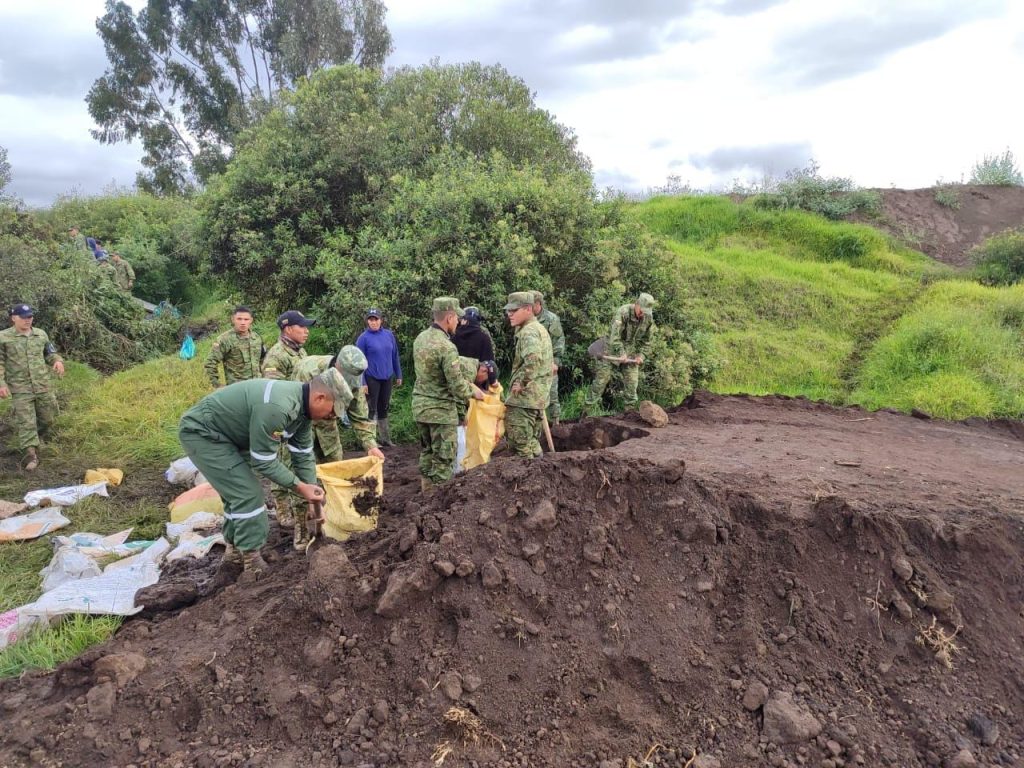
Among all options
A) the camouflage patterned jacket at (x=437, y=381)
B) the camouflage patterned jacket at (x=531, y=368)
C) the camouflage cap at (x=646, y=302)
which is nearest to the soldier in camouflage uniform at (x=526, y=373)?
the camouflage patterned jacket at (x=531, y=368)

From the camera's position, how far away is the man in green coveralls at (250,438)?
383 cm

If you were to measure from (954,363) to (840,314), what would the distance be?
2.89 m

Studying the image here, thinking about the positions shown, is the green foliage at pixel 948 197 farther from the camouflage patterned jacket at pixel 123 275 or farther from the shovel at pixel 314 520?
the camouflage patterned jacket at pixel 123 275

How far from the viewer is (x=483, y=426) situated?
222 inches

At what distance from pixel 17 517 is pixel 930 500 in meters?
7.63

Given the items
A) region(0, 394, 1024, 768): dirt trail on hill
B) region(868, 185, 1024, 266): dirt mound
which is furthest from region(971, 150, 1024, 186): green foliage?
region(0, 394, 1024, 768): dirt trail on hill

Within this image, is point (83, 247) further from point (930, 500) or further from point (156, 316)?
point (930, 500)

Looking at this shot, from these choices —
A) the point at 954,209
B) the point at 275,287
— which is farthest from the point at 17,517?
the point at 954,209

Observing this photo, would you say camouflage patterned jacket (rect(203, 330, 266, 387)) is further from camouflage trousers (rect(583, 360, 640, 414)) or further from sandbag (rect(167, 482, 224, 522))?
camouflage trousers (rect(583, 360, 640, 414))

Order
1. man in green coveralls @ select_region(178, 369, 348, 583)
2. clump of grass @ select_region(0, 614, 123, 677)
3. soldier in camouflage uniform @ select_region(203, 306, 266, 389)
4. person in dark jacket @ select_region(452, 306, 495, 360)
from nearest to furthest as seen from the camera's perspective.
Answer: clump of grass @ select_region(0, 614, 123, 677), man in green coveralls @ select_region(178, 369, 348, 583), person in dark jacket @ select_region(452, 306, 495, 360), soldier in camouflage uniform @ select_region(203, 306, 266, 389)

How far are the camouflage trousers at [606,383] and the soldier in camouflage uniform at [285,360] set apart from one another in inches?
144

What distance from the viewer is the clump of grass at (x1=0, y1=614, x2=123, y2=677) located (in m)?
3.53

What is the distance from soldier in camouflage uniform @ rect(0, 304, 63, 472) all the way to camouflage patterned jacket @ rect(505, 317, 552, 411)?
5.64 meters

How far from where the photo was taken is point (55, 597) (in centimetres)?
400
